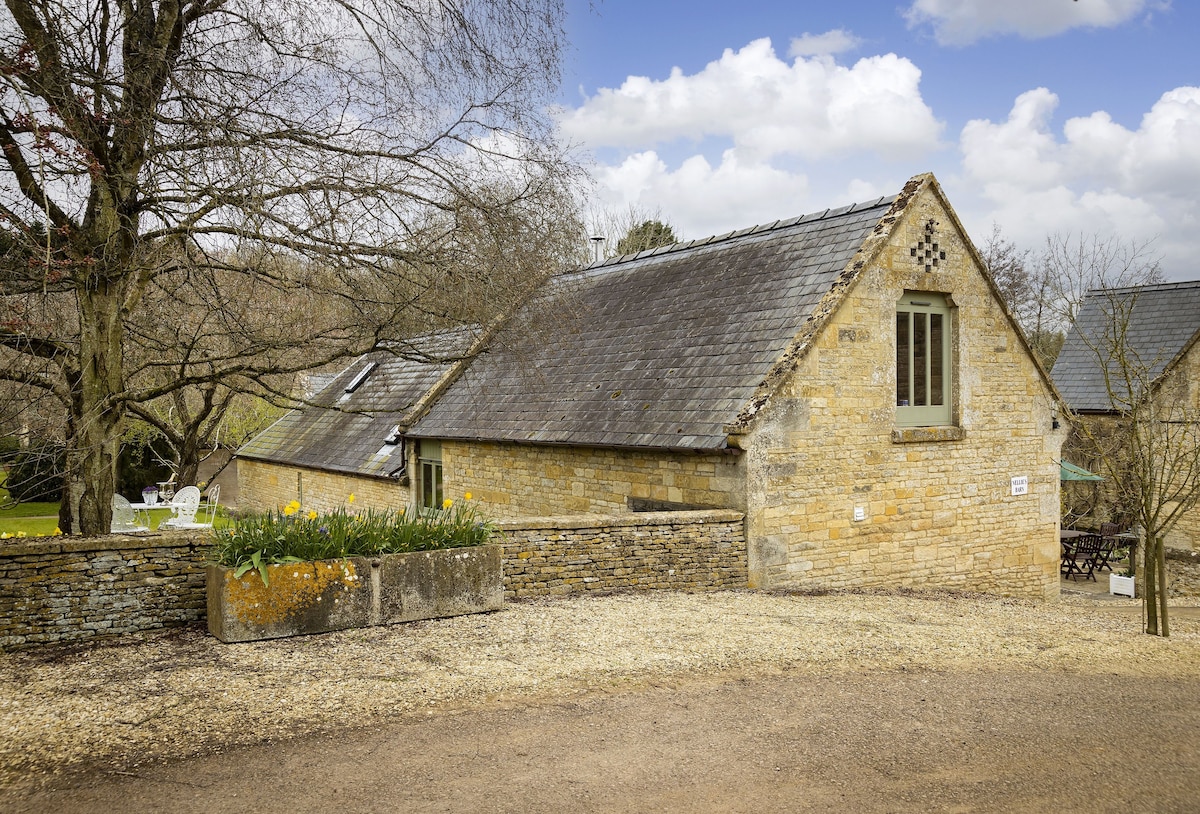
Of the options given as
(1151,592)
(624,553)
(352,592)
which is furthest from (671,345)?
(352,592)

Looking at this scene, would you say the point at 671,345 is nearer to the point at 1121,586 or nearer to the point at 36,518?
the point at 1121,586

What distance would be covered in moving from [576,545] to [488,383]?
8109 millimetres

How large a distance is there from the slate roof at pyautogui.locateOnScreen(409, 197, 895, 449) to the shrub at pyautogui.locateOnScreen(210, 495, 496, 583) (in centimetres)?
204

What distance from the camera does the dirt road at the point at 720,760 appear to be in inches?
200

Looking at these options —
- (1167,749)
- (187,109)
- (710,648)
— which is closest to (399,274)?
(187,109)

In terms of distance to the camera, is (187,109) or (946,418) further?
(946,418)

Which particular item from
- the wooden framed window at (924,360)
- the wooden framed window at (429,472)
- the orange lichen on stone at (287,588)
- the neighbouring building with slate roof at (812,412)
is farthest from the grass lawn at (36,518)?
the wooden framed window at (924,360)

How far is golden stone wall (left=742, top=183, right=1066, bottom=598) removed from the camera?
12.4 meters

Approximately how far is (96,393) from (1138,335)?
26704 mm

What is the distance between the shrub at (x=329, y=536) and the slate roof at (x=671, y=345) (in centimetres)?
204

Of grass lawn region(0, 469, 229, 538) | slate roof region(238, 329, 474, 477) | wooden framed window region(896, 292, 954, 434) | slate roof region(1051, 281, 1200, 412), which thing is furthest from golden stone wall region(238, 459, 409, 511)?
slate roof region(1051, 281, 1200, 412)

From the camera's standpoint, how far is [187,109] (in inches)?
293

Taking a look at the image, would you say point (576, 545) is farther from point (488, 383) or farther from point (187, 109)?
point (488, 383)

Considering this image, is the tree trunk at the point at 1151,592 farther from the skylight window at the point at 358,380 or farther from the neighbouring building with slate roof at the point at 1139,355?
the skylight window at the point at 358,380
